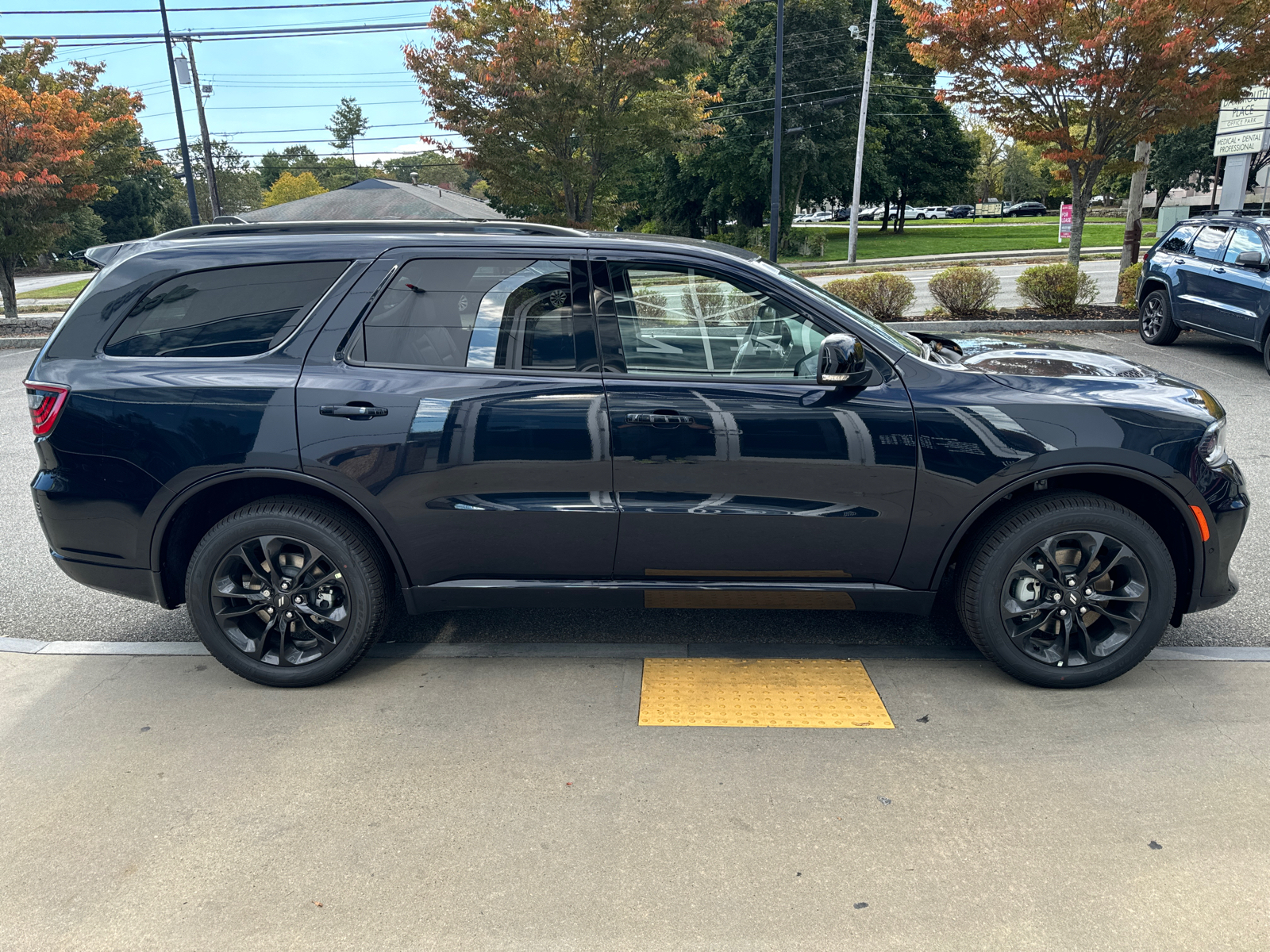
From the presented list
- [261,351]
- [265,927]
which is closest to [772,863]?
[265,927]

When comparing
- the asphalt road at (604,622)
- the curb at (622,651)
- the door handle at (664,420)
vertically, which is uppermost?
the door handle at (664,420)

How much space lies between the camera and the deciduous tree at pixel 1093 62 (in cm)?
1200

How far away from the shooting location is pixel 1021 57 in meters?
13.3

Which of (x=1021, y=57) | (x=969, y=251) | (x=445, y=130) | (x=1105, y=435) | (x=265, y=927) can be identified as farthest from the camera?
(x=969, y=251)

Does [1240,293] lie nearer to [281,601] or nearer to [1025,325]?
[1025,325]

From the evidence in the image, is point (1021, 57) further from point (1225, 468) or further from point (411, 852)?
point (411, 852)

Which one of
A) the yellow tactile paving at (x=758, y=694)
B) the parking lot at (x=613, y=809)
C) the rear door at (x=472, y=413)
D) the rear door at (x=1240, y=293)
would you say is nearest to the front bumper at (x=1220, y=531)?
the parking lot at (x=613, y=809)

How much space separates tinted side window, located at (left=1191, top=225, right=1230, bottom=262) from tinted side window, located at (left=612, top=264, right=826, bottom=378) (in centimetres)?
980

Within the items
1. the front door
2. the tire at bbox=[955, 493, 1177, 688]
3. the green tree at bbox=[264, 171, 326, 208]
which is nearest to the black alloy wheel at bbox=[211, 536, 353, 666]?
the front door

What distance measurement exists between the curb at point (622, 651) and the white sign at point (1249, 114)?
22682 millimetres

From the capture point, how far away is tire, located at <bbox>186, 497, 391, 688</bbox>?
12.0 ft

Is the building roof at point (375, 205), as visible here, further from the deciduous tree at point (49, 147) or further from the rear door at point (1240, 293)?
the rear door at point (1240, 293)

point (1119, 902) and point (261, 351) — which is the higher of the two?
point (261, 351)

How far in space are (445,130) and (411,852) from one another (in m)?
17.2
